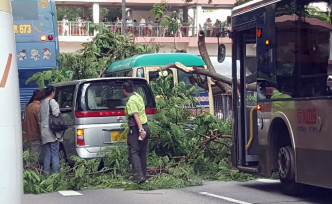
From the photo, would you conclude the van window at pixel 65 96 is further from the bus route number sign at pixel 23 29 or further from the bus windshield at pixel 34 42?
the bus route number sign at pixel 23 29

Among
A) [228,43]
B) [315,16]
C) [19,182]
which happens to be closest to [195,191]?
[315,16]

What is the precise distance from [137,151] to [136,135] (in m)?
0.28

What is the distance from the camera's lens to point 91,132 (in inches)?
647

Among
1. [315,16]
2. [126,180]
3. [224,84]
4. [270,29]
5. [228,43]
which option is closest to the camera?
[315,16]

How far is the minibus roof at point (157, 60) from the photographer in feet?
80.3

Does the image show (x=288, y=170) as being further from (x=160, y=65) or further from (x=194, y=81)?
(x=160, y=65)

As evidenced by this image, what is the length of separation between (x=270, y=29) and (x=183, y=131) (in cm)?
411

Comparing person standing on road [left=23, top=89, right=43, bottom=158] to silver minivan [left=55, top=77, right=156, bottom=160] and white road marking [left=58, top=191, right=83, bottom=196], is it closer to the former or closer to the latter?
silver minivan [left=55, top=77, right=156, bottom=160]

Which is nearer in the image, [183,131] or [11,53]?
[11,53]

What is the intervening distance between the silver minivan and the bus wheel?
14.0 ft

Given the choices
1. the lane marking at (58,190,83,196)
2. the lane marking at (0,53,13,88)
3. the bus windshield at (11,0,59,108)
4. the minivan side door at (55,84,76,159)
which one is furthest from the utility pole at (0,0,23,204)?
the bus windshield at (11,0,59,108)

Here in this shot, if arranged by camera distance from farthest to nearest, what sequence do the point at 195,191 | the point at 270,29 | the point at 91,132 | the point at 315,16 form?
the point at 91,132, the point at 195,191, the point at 270,29, the point at 315,16

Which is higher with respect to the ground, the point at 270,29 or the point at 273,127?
the point at 270,29

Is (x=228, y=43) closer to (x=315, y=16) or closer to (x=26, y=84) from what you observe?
(x=26, y=84)
